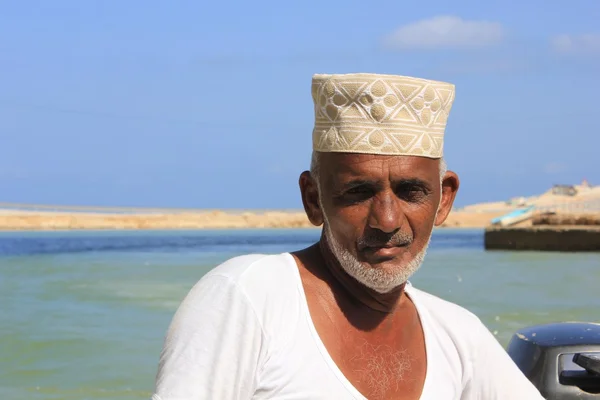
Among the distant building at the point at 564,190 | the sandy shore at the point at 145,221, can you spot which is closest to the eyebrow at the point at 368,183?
the sandy shore at the point at 145,221

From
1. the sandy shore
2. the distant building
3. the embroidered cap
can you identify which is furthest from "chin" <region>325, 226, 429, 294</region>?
the distant building

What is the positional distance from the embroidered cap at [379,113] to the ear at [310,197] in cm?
11

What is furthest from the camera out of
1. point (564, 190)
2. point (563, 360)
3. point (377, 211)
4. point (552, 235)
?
point (564, 190)

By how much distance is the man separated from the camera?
1.92 metres

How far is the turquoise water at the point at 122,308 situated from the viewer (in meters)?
12.2

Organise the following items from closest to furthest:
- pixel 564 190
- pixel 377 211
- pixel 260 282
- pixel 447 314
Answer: pixel 260 282 < pixel 377 211 < pixel 447 314 < pixel 564 190

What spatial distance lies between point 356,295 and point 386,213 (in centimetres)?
23

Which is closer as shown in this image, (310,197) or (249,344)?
Result: (249,344)

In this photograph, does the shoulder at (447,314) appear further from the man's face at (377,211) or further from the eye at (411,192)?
the eye at (411,192)

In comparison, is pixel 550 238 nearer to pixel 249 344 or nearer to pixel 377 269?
pixel 377 269

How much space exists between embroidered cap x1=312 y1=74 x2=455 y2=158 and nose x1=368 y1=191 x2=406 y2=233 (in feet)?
0.33

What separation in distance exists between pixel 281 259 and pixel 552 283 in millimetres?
25051

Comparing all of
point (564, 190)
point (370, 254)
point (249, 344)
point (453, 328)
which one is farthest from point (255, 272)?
point (564, 190)

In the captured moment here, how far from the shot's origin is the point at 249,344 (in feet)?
6.23
